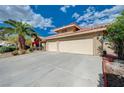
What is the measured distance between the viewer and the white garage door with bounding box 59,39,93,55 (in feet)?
41.1

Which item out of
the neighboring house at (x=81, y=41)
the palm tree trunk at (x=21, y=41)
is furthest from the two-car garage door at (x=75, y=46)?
the palm tree trunk at (x=21, y=41)

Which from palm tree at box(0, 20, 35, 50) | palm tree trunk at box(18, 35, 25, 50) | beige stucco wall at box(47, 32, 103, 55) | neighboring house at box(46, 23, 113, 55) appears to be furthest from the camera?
palm tree trunk at box(18, 35, 25, 50)

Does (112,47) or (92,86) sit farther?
(112,47)

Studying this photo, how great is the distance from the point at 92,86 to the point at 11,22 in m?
20.2

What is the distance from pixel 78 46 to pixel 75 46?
0.64 m

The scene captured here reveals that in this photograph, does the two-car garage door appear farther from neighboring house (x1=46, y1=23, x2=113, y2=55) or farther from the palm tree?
the palm tree

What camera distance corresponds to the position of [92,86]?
4238 mm

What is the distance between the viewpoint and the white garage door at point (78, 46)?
12.5m

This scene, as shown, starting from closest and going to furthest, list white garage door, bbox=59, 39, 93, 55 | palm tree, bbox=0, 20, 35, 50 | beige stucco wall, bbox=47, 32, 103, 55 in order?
beige stucco wall, bbox=47, 32, 103, 55
white garage door, bbox=59, 39, 93, 55
palm tree, bbox=0, 20, 35, 50

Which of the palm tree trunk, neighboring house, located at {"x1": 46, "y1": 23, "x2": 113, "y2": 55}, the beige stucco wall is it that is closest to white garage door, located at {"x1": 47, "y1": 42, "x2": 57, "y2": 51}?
neighboring house, located at {"x1": 46, "y1": 23, "x2": 113, "y2": 55}

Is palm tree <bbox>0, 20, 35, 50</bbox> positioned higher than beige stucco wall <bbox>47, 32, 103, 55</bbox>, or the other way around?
palm tree <bbox>0, 20, 35, 50</bbox>
